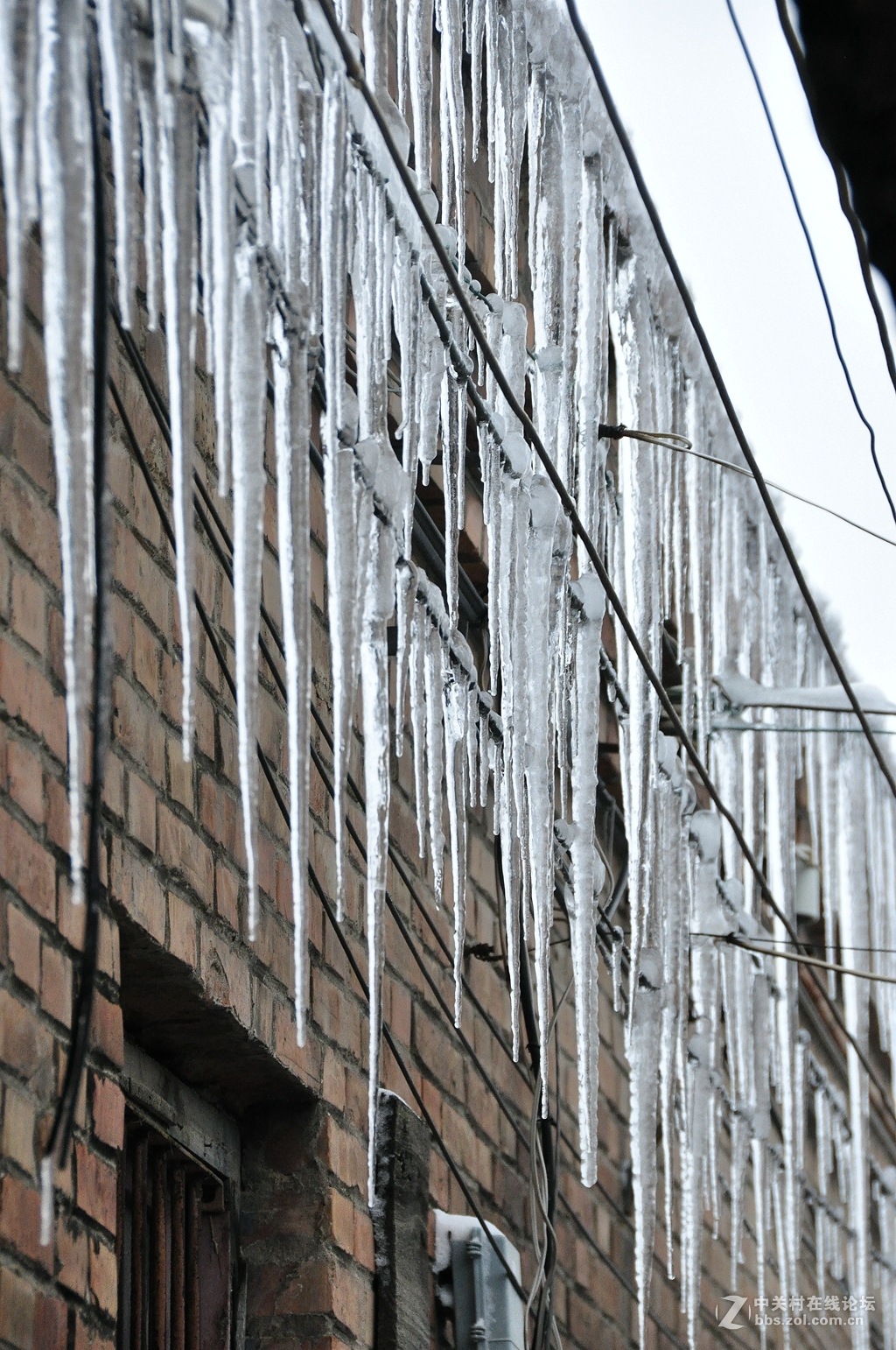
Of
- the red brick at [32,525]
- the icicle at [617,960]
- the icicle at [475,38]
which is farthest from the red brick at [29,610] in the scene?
the icicle at [617,960]

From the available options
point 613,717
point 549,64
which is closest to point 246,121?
point 549,64

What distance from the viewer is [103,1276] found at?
1.82m

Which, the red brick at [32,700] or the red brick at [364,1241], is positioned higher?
the red brick at [32,700]

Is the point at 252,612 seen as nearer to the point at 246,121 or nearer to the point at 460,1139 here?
the point at 246,121

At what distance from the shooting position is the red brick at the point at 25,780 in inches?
69.3

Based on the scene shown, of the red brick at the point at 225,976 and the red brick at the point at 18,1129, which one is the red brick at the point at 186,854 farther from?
the red brick at the point at 18,1129

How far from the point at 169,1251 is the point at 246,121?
1400mm

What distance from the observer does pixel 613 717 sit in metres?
4.46

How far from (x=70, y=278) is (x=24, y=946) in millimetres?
805

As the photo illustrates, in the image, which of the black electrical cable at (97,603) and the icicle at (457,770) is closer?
the black electrical cable at (97,603)

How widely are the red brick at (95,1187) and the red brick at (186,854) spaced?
394 mm

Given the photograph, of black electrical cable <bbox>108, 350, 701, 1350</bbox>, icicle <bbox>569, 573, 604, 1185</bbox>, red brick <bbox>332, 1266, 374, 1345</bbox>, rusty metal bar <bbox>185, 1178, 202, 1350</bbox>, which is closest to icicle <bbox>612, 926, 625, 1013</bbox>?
black electrical cable <bbox>108, 350, 701, 1350</bbox>

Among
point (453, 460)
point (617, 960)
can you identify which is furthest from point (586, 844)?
point (617, 960)

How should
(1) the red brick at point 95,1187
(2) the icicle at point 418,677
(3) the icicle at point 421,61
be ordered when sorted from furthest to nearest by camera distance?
(2) the icicle at point 418,677, (3) the icicle at point 421,61, (1) the red brick at point 95,1187
